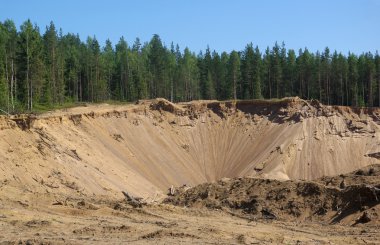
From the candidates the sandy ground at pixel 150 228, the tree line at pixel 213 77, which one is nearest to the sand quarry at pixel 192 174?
the sandy ground at pixel 150 228

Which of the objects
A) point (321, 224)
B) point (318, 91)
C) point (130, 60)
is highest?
point (130, 60)

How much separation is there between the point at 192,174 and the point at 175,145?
4089 mm

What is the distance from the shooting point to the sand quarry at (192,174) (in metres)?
21.7

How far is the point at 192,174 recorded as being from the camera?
1751 inches

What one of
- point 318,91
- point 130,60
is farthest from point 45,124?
point 318,91

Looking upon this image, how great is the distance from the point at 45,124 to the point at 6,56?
1140 inches

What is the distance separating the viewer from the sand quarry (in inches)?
853

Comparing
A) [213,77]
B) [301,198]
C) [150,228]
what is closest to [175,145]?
[301,198]

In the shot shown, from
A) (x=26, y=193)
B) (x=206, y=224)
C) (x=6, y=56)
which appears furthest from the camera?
(x=6, y=56)

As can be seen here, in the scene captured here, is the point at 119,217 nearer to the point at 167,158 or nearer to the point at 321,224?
the point at 321,224

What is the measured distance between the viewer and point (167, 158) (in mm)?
44875

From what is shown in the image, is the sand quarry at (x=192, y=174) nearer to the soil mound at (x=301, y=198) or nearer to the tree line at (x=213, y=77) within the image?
the soil mound at (x=301, y=198)

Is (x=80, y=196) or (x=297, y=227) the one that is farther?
(x=80, y=196)

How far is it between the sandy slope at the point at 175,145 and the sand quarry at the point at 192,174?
108mm
